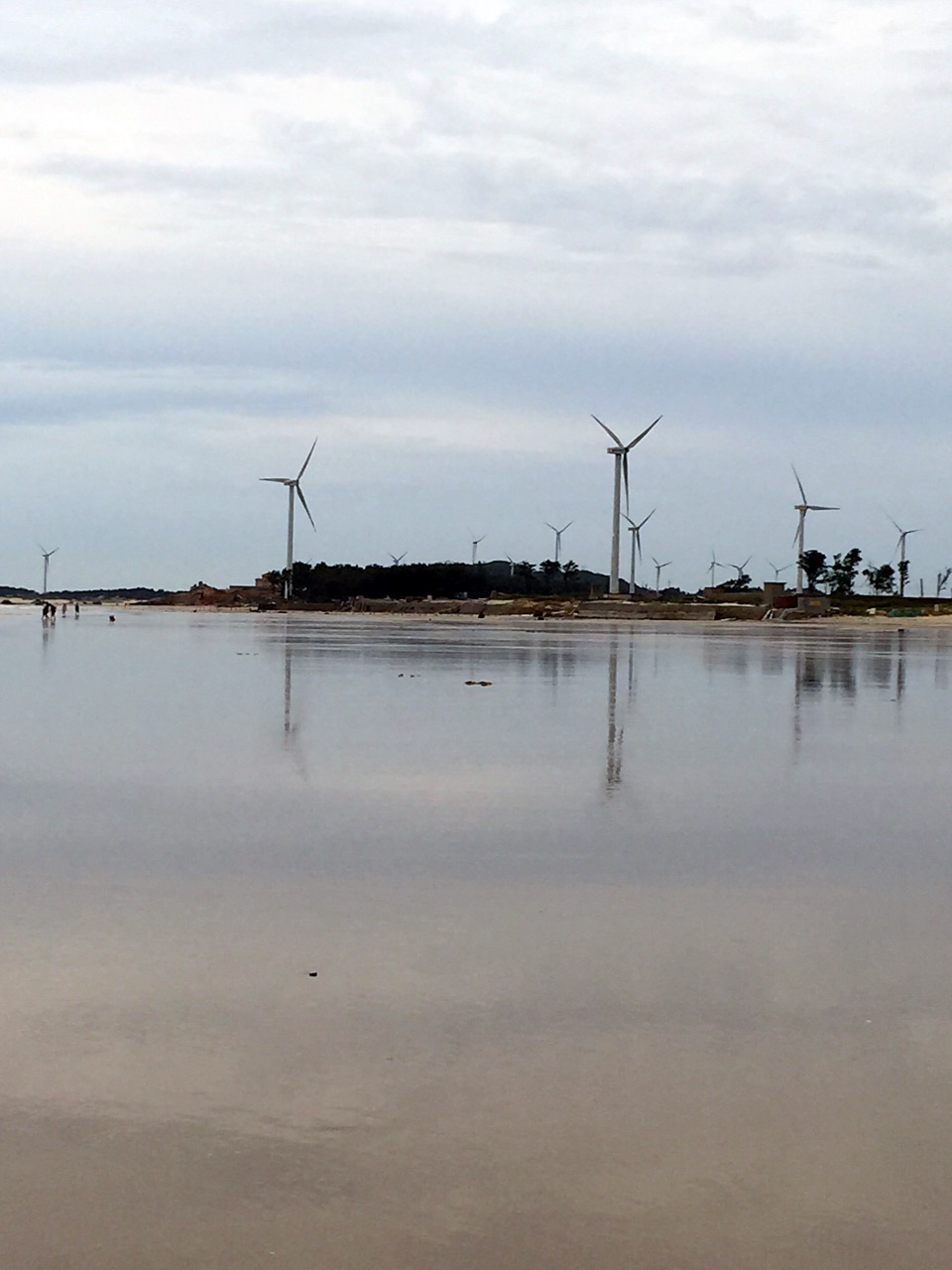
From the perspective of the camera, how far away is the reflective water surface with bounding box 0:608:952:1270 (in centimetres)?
462

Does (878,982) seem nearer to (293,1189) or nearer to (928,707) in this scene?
(293,1189)

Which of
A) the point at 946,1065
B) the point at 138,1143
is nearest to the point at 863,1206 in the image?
the point at 946,1065

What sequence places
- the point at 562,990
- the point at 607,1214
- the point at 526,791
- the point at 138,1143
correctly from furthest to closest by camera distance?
the point at 526,791, the point at 562,990, the point at 138,1143, the point at 607,1214

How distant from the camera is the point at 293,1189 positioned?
4.79 metres

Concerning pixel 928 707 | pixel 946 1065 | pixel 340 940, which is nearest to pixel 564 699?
pixel 928 707

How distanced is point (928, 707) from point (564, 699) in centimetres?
611

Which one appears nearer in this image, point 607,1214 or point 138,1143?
point 607,1214

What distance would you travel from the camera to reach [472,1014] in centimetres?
666

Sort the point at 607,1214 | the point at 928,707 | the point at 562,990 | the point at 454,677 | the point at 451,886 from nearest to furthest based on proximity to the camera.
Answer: the point at 607,1214 → the point at 562,990 → the point at 451,886 → the point at 928,707 → the point at 454,677

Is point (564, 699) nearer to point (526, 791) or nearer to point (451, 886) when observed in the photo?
point (526, 791)

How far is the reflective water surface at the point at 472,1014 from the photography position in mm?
4625

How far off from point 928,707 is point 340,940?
62.9 ft

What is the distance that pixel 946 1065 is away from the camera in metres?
6.08

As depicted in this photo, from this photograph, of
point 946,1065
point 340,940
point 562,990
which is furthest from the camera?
point 340,940
